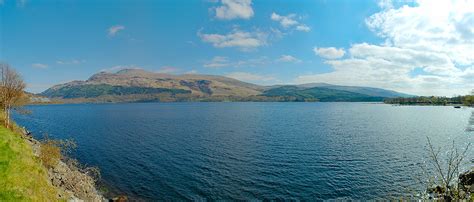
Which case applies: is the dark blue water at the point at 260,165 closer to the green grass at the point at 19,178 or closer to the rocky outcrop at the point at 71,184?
the rocky outcrop at the point at 71,184

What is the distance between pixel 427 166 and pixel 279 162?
2840 centimetres

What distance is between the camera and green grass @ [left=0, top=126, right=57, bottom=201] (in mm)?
19672

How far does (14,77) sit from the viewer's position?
1775 inches

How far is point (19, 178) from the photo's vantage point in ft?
71.5

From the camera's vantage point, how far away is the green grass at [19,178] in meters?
19.7

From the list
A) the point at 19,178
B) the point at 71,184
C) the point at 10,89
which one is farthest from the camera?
the point at 10,89

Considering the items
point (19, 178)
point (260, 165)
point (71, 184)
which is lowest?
point (260, 165)

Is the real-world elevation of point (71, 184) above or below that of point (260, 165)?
above

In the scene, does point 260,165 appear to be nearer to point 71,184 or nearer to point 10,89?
point 71,184

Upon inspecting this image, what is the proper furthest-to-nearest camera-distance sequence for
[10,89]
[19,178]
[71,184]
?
[10,89] → [71,184] → [19,178]

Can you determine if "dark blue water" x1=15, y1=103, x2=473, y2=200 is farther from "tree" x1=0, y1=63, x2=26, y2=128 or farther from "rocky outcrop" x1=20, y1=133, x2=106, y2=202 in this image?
"tree" x1=0, y1=63, x2=26, y2=128

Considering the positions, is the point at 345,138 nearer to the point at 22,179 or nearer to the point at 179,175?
the point at 179,175

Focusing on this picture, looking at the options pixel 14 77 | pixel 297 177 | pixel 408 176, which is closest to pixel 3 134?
pixel 14 77

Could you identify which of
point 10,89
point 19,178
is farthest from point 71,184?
point 10,89
